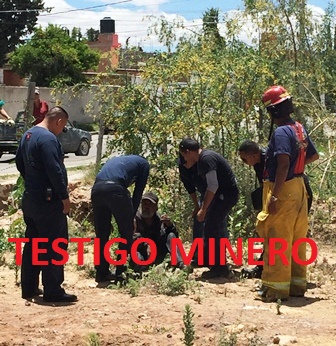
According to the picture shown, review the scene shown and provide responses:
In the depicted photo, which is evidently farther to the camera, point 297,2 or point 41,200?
point 297,2

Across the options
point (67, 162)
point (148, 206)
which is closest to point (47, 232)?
point (148, 206)

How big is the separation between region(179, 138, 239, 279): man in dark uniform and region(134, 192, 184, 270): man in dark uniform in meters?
0.43

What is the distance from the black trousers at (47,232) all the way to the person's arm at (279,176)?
1.94 meters

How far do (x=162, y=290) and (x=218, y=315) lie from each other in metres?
0.96

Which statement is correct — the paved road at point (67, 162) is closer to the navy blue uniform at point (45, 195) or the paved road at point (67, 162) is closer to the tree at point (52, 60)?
the navy blue uniform at point (45, 195)

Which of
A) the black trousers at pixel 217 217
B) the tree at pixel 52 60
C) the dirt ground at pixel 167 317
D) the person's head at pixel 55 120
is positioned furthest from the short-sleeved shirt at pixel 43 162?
the tree at pixel 52 60

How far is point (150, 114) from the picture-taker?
948 cm

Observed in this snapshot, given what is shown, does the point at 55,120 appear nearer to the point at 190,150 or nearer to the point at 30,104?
the point at 190,150

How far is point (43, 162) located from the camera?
655 centimetres

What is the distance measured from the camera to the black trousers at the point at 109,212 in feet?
23.5

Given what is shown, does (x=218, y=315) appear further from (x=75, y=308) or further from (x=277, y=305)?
(x=75, y=308)

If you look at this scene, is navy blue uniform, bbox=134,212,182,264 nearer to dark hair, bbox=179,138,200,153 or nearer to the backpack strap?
dark hair, bbox=179,138,200,153

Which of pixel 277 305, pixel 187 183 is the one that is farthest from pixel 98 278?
pixel 277 305

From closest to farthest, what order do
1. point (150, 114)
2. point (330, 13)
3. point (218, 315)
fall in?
point (218, 315) → point (150, 114) → point (330, 13)
